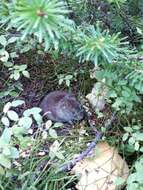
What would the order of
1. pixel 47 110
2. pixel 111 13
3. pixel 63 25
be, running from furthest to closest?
1. pixel 47 110
2. pixel 111 13
3. pixel 63 25

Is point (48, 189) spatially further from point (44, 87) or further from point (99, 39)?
point (99, 39)

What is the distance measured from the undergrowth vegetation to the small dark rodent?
0.04 metres

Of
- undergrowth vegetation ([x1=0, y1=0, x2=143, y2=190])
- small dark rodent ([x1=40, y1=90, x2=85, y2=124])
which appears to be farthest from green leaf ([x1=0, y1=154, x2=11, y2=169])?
small dark rodent ([x1=40, y1=90, x2=85, y2=124])

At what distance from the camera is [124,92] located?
4.80ft

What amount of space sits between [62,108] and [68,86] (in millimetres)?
114

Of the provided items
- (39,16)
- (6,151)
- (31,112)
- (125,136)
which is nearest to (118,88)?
(125,136)

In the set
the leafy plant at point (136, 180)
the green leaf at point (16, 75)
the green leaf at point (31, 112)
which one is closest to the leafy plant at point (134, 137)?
the leafy plant at point (136, 180)

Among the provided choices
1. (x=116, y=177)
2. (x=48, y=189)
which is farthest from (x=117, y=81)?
(x=48, y=189)

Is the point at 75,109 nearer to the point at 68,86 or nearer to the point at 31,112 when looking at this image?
the point at 68,86

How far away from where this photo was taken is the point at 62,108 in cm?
166

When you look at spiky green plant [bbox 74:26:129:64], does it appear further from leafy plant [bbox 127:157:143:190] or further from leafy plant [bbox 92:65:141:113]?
leafy plant [bbox 127:157:143:190]

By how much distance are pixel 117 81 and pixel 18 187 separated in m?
0.50

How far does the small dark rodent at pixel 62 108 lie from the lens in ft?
5.46

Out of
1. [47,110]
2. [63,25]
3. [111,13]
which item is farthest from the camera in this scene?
[47,110]
